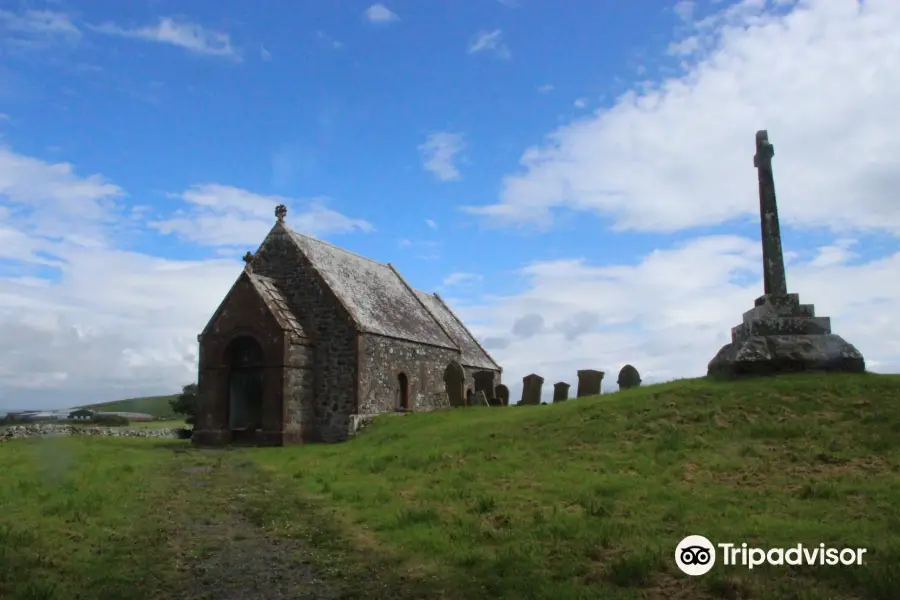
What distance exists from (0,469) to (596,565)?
14501mm

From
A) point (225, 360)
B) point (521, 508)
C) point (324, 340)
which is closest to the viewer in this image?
point (521, 508)

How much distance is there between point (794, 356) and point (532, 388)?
12.3 meters

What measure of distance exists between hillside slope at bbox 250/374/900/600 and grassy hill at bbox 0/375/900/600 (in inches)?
1.6

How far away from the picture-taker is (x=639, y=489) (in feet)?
36.5

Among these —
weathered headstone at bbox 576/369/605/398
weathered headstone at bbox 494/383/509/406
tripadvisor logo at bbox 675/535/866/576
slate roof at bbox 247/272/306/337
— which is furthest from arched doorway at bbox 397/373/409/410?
tripadvisor logo at bbox 675/535/866/576

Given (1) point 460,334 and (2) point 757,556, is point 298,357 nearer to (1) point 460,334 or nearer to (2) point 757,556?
(1) point 460,334

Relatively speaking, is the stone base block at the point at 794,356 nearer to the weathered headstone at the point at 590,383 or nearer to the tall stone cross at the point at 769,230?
the tall stone cross at the point at 769,230

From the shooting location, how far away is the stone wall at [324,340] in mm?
28078

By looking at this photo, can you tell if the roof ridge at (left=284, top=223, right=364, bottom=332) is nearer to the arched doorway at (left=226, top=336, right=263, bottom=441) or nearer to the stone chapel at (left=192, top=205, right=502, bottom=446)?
the stone chapel at (left=192, top=205, right=502, bottom=446)

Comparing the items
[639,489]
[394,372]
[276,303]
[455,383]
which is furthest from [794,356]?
[276,303]

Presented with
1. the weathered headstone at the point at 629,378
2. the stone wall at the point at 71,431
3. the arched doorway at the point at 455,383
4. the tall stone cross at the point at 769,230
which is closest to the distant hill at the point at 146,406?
the stone wall at the point at 71,431

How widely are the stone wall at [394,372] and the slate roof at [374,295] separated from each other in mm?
412

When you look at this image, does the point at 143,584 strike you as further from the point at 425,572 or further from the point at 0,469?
the point at 0,469

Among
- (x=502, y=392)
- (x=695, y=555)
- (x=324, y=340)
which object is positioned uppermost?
(x=324, y=340)
